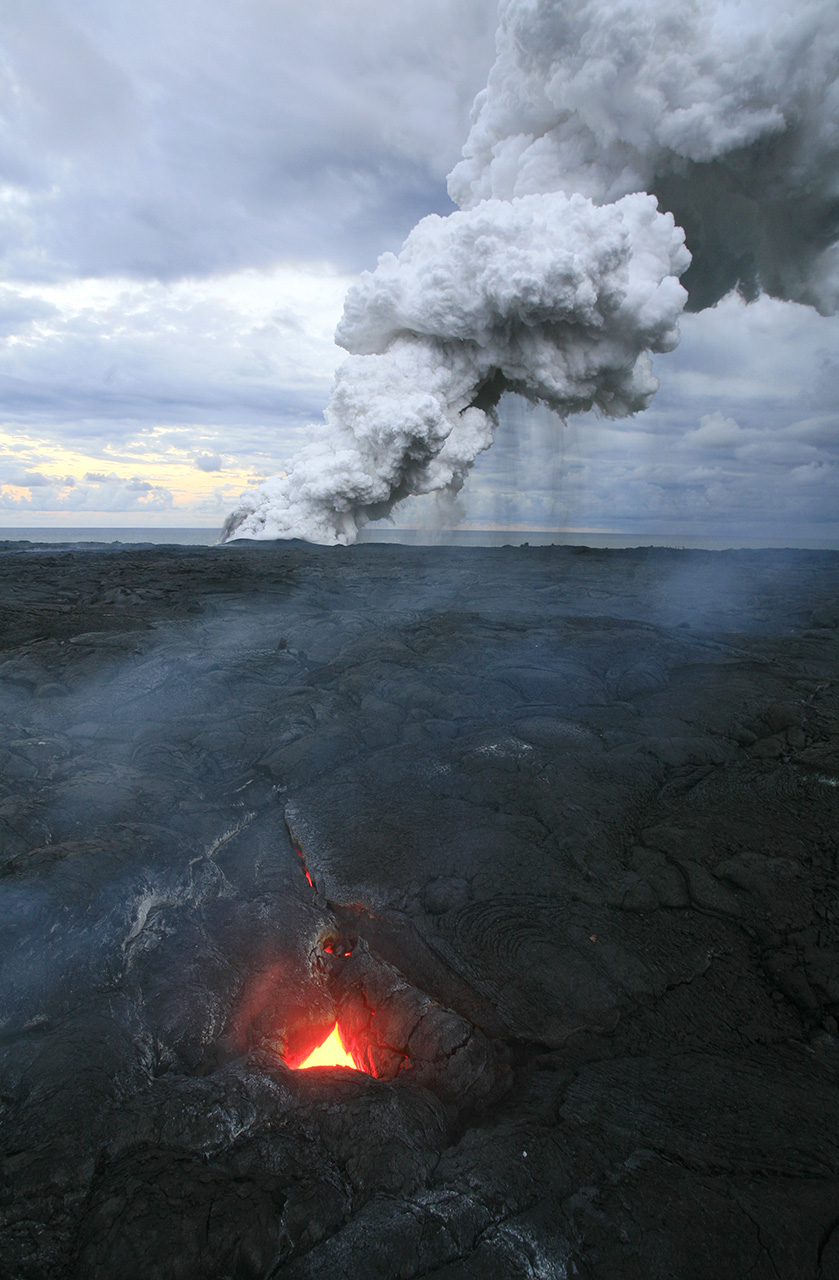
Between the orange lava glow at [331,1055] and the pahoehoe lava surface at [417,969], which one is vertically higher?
the pahoehoe lava surface at [417,969]

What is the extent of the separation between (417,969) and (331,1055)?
583mm

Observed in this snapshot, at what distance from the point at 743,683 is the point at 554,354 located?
20.4 meters

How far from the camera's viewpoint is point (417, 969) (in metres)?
3.32

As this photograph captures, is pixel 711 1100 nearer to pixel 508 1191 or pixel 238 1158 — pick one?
pixel 508 1191

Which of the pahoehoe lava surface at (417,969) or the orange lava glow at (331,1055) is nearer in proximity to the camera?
the pahoehoe lava surface at (417,969)

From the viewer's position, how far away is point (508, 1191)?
2.16 metres

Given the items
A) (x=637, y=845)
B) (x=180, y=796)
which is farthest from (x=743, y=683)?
(x=180, y=796)

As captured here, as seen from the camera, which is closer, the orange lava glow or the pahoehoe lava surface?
the pahoehoe lava surface

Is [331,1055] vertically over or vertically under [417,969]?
under

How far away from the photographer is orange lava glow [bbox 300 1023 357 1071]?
2.95 metres

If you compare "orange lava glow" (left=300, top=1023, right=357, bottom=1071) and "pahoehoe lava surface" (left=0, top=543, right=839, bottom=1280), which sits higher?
"pahoehoe lava surface" (left=0, top=543, right=839, bottom=1280)

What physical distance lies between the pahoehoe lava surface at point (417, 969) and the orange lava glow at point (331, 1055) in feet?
0.30

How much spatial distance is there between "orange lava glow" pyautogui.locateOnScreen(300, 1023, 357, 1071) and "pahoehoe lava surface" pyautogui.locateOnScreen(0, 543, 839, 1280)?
0.09 meters

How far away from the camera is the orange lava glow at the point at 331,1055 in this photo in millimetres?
2947
